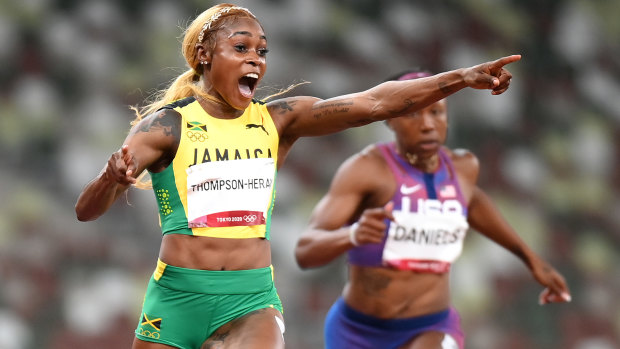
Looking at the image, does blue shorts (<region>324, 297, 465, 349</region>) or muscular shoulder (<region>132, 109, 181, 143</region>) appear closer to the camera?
muscular shoulder (<region>132, 109, 181, 143</region>)

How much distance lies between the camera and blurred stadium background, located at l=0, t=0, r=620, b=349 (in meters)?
6.44

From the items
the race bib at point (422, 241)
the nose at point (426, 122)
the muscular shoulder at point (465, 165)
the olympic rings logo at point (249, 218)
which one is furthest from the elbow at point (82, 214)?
the muscular shoulder at point (465, 165)

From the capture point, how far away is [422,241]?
4.06 meters

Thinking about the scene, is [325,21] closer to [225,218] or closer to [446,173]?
[446,173]

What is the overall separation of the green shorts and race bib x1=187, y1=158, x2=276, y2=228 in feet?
0.59

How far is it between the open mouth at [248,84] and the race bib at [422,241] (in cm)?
119

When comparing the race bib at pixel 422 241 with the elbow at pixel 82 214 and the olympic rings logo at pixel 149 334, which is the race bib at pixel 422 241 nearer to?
the olympic rings logo at pixel 149 334

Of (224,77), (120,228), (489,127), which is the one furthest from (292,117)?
(489,127)

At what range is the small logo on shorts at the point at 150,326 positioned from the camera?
10.00 ft

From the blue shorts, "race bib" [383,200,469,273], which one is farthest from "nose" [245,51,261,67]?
the blue shorts

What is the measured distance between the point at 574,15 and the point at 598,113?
860mm

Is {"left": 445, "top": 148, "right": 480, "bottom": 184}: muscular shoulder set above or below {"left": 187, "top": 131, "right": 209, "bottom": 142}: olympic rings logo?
below

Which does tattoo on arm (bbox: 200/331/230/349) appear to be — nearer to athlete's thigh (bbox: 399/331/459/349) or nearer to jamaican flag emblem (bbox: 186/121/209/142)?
jamaican flag emblem (bbox: 186/121/209/142)

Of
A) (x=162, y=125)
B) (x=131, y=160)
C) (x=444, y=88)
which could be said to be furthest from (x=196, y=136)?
(x=444, y=88)
